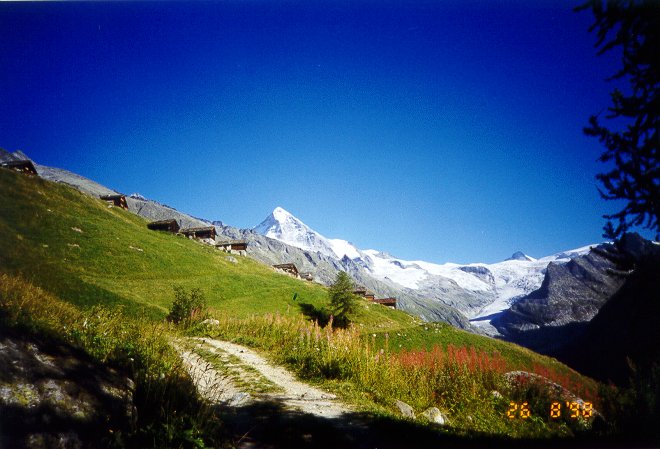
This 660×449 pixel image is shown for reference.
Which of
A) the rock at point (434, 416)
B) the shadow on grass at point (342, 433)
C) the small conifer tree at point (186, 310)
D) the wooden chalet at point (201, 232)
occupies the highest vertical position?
the wooden chalet at point (201, 232)

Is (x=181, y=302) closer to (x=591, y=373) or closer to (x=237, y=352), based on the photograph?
(x=237, y=352)

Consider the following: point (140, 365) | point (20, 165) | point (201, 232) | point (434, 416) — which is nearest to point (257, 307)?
point (140, 365)

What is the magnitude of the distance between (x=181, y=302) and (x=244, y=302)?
1597 cm

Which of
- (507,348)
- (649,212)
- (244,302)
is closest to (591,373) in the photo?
(507,348)

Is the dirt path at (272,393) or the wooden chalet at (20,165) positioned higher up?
the wooden chalet at (20,165)

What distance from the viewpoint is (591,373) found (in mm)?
98500

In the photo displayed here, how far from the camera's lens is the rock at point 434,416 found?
6.71 m

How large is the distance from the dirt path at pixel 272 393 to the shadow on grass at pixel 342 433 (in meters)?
0.40

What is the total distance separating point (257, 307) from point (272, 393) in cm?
2716

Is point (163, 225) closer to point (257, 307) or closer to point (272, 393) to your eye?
point (257, 307)

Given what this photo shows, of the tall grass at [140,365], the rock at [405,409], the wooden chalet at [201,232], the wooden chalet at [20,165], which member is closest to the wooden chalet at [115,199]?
the wooden chalet at [20,165]

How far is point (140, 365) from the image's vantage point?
19.7ft

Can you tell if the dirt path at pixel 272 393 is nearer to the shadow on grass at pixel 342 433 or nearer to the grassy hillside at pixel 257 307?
the shadow on grass at pixel 342 433

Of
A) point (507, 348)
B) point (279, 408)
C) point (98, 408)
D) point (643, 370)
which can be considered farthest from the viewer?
point (507, 348)
